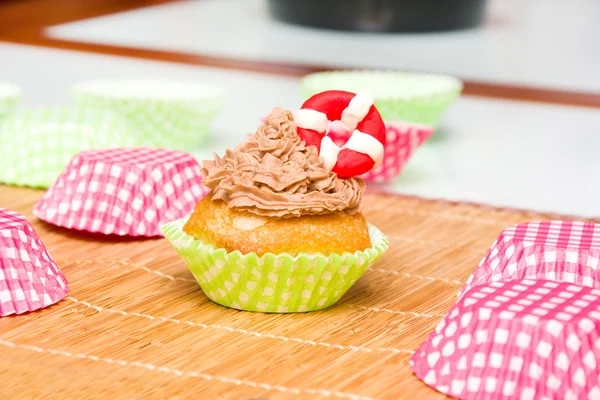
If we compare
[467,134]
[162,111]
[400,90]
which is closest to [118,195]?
[162,111]

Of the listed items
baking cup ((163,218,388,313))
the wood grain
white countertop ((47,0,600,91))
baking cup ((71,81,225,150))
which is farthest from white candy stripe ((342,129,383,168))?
white countertop ((47,0,600,91))

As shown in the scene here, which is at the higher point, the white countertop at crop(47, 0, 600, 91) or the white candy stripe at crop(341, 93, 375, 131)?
the white candy stripe at crop(341, 93, 375, 131)

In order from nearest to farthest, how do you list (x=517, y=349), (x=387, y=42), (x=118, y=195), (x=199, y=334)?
(x=517, y=349) < (x=199, y=334) < (x=118, y=195) < (x=387, y=42)

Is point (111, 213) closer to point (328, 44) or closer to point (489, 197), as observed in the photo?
point (489, 197)

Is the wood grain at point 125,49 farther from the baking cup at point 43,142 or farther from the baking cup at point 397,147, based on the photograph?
the baking cup at point 43,142

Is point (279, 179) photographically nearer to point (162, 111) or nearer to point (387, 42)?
point (162, 111)

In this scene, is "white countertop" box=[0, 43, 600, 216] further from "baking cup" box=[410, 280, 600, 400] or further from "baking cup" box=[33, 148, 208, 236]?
"baking cup" box=[410, 280, 600, 400]
